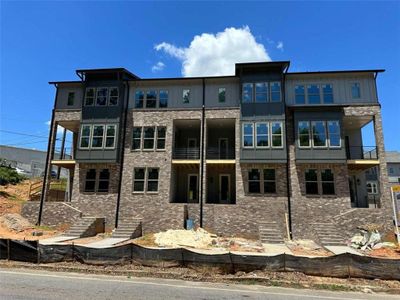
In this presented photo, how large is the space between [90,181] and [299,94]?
1836 centimetres

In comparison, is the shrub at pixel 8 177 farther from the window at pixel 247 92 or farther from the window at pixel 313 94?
the window at pixel 313 94

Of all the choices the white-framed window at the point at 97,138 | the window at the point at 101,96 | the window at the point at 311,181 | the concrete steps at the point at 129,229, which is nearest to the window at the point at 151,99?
the window at the point at 101,96

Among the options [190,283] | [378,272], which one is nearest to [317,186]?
[378,272]

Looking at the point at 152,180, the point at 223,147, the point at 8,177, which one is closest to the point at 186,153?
the point at 223,147

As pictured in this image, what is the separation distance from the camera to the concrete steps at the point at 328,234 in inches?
686

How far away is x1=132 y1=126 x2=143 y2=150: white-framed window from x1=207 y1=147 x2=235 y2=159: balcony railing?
19.7 feet

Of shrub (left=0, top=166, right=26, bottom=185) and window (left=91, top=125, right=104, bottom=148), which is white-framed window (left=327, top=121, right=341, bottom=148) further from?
shrub (left=0, top=166, right=26, bottom=185)

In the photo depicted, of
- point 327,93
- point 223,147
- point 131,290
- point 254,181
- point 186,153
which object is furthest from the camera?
point 223,147

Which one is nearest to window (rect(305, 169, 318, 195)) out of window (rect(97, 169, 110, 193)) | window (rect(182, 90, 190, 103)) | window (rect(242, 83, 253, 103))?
window (rect(242, 83, 253, 103))

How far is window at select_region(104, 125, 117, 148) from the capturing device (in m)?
22.9

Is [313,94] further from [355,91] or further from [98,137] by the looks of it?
[98,137]

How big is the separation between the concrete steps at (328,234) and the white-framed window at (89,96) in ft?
66.0

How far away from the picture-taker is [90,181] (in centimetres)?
2317

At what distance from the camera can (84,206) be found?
22469 millimetres
